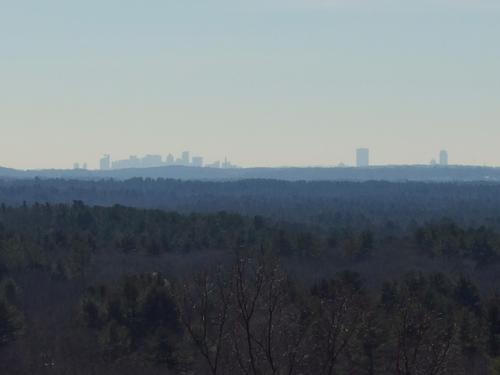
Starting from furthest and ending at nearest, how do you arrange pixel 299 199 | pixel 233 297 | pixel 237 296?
pixel 299 199
pixel 233 297
pixel 237 296

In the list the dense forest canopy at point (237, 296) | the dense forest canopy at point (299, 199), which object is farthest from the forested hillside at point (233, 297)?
the dense forest canopy at point (299, 199)

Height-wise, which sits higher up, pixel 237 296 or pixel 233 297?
pixel 237 296

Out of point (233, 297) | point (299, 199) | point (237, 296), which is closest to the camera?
point (237, 296)

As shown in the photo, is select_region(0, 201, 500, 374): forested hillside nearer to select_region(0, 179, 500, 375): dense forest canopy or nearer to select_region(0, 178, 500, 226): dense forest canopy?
select_region(0, 179, 500, 375): dense forest canopy

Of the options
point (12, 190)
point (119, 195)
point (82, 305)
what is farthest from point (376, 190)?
point (82, 305)

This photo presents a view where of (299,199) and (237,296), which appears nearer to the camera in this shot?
(237,296)

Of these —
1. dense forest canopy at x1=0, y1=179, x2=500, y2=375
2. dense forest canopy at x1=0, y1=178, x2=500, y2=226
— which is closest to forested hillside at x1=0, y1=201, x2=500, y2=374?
dense forest canopy at x1=0, y1=179, x2=500, y2=375

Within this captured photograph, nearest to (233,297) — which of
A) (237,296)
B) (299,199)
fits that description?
(237,296)

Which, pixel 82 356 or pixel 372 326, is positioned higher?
pixel 372 326

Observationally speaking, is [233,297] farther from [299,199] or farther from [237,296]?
[299,199]

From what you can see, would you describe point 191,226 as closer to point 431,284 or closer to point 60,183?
point 431,284

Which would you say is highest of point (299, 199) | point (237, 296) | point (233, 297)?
point (237, 296)
